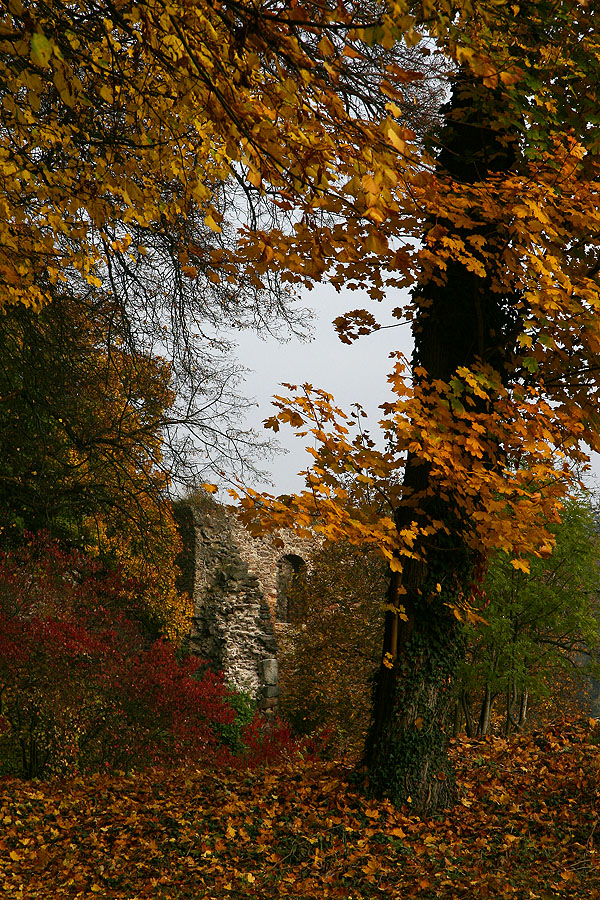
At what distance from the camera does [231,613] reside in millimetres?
15625

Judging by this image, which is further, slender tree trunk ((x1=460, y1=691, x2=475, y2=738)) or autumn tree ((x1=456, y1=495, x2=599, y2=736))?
slender tree trunk ((x1=460, y1=691, x2=475, y2=738))

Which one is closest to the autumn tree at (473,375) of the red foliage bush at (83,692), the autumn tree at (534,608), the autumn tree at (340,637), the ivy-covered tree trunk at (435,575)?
the ivy-covered tree trunk at (435,575)

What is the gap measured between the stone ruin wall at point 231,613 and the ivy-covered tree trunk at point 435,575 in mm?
9175

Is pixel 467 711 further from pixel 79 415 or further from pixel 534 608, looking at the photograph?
pixel 79 415

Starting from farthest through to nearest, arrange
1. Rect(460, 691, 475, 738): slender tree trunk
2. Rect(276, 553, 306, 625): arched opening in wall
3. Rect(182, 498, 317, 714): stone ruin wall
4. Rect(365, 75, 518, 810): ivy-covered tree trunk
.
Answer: Rect(276, 553, 306, 625): arched opening in wall < Rect(182, 498, 317, 714): stone ruin wall < Rect(460, 691, 475, 738): slender tree trunk < Rect(365, 75, 518, 810): ivy-covered tree trunk

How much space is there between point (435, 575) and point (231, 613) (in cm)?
1100

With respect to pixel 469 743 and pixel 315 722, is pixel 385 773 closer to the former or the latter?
pixel 469 743

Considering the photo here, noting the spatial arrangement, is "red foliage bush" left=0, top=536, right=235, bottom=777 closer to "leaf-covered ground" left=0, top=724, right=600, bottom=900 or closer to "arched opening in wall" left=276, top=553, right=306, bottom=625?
"leaf-covered ground" left=0, top=724, right=600, bottom=900

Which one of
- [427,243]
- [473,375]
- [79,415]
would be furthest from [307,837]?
[79,415]

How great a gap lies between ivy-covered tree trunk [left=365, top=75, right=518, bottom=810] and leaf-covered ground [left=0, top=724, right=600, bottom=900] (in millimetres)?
372

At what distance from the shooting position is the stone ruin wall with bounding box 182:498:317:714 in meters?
15.1

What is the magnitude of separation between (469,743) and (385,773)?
78.8 inches

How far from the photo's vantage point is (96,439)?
737cm

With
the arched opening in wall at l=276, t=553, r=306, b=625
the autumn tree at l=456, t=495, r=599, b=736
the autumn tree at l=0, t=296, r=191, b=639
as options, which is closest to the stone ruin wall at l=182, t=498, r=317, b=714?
the arched opening in wall at l=276, t=553, r=306, b=625
